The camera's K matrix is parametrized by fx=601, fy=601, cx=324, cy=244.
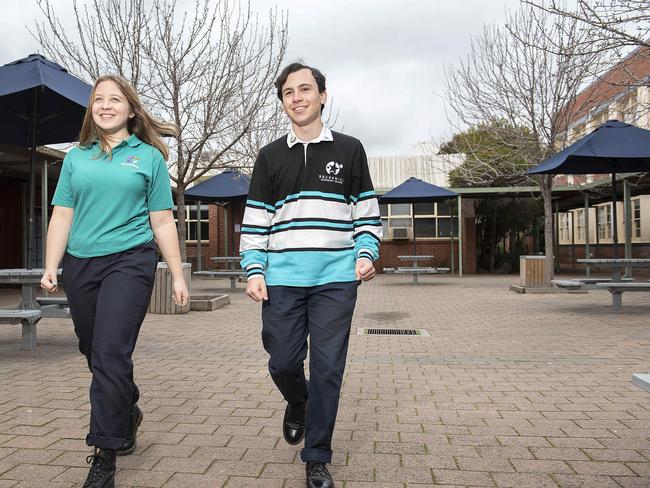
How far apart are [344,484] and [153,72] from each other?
9.94m

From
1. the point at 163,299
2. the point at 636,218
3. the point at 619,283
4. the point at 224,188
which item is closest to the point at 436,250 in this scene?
the point at 224,188

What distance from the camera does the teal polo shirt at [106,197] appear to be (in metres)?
2.72

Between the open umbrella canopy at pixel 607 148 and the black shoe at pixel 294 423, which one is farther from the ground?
the open umbrella canopy at pixel 607 148

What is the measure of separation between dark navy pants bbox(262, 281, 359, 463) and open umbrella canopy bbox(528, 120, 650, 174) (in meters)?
7.99

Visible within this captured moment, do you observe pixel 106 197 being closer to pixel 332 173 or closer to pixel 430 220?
pixel 332 173

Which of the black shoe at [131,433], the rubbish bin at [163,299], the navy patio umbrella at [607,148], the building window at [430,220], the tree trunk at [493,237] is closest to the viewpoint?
the black shoe at [131,433]

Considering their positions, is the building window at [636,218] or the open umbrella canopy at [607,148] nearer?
the open umbrella canopy at [607,148]

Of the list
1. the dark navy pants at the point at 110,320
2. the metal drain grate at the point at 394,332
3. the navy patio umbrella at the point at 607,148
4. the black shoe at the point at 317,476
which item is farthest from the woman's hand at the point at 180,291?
the navy patio umbrella at the point at 607,148

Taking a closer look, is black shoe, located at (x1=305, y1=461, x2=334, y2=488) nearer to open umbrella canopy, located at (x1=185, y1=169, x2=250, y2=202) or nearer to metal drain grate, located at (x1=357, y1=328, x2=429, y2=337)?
metal drain grate, located at (x1=357, y1=328, x2=429, y2=337)

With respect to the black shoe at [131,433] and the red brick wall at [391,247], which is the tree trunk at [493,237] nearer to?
the red brick wall at [391,247]

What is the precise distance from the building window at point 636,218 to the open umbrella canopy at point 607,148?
19675 millimetres

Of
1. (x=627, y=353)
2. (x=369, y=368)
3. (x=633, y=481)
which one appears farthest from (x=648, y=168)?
(x=633, y=481)

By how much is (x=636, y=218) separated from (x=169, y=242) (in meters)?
30.4

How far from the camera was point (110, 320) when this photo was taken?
2615 mm
